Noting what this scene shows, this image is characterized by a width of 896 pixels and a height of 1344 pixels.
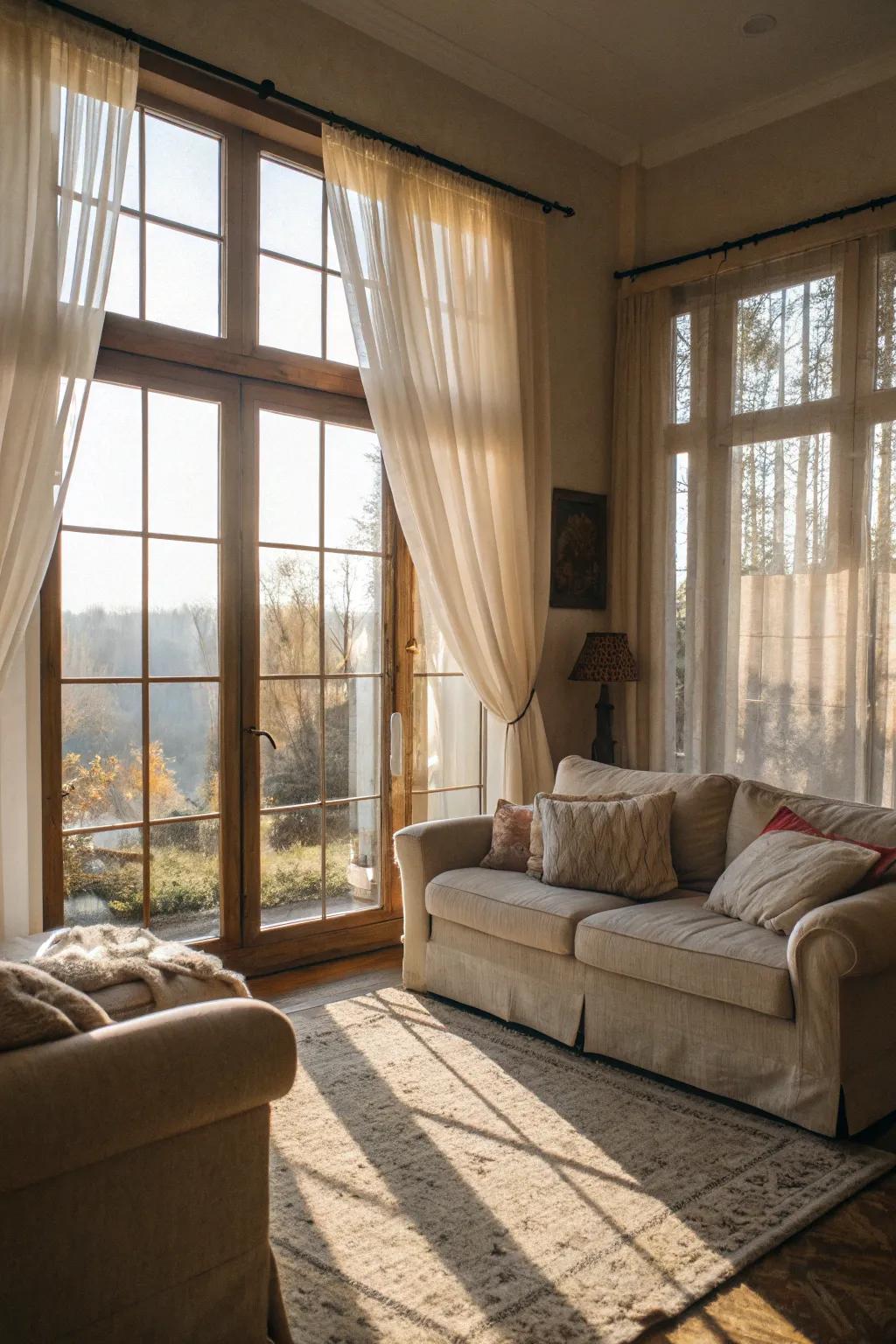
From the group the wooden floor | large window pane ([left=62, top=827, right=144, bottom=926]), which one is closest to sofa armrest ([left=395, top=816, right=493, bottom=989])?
large window pane ([left=62, top=827, right=144, bottom=926])

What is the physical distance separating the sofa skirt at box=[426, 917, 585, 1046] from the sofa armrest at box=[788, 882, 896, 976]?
867 millimetres

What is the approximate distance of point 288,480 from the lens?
436cm

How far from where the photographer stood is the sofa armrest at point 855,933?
2.77 meters

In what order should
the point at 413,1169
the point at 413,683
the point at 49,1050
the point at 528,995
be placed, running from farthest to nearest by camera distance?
the point at 413,683, the point at 528,995, the point at 413,1169, the point at 49,1050

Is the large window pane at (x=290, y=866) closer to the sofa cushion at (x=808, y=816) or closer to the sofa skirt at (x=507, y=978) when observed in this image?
the sofa skirt at (x=507, y=978)

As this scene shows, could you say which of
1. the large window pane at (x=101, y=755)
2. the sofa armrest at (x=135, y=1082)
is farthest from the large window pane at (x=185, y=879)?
the sofa armrest at (x=135, y=1082)

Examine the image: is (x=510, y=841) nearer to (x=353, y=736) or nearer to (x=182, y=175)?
(x=353, y=736)

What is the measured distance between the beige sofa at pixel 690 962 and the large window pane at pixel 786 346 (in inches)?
77.6

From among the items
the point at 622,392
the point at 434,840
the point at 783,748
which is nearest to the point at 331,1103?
the point at 434,840

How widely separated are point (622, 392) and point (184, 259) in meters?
2.47

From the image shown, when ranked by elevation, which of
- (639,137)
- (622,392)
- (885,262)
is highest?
(639,137)

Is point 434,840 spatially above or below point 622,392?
below

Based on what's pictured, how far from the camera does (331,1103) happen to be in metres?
3.07

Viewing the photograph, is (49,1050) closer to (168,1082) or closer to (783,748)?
(168,1082)
